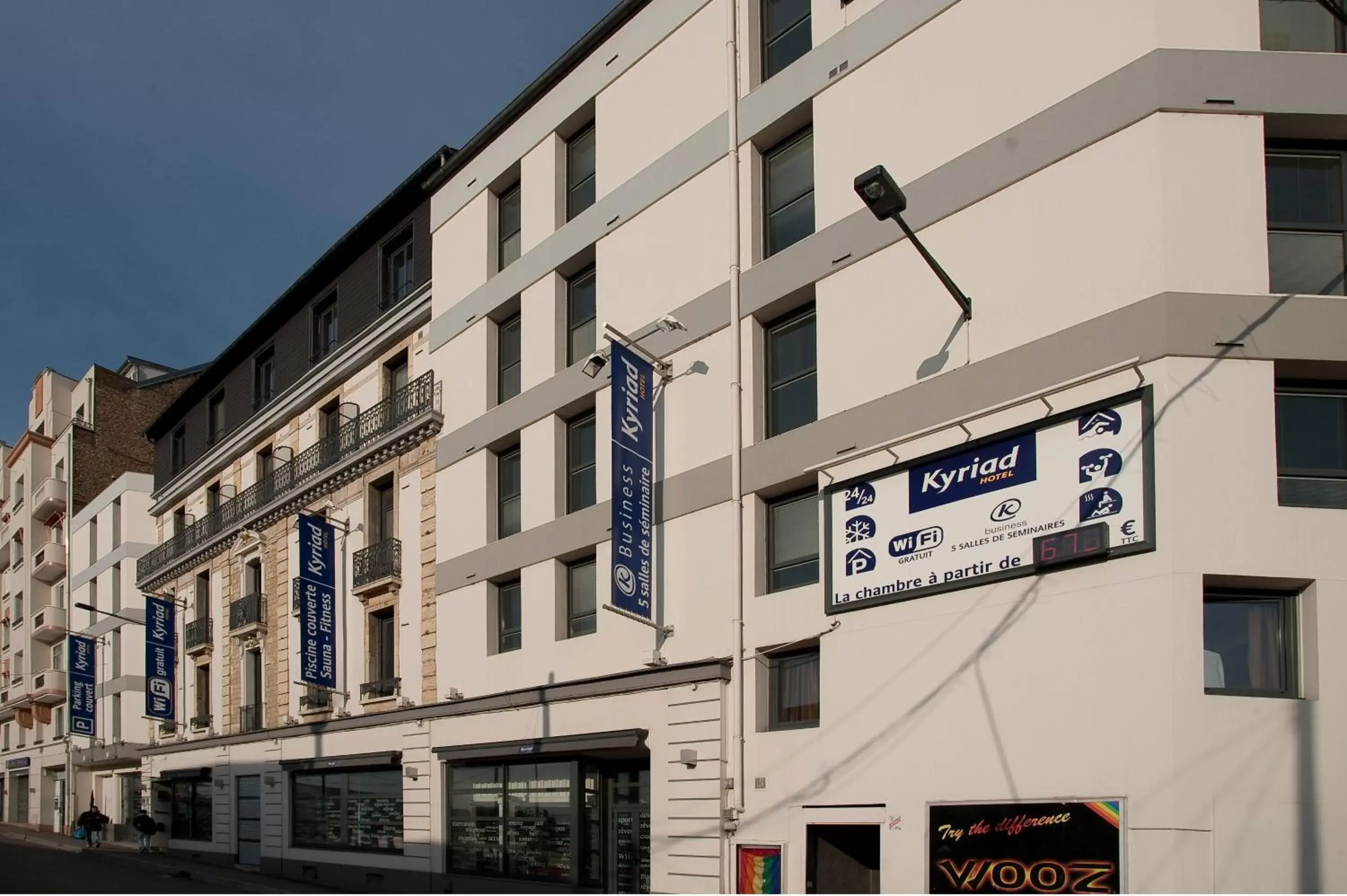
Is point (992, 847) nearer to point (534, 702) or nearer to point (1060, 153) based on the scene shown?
point (1060, 153)

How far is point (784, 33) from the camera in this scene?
19.7 m

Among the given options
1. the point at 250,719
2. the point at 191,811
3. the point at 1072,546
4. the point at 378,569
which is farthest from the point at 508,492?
the point at 191,811

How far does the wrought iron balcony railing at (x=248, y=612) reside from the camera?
1328 inches

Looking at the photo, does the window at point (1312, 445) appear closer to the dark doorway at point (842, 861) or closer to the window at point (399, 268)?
the dark doorway at point (842, 861)

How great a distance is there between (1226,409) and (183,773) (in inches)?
1240

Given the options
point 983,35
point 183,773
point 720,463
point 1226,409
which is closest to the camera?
point 1226,409

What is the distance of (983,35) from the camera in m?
16.2

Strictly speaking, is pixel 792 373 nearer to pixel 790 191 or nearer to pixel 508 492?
pixel 790 191

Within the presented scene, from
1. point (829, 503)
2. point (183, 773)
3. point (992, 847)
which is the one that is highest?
point (829, 503)

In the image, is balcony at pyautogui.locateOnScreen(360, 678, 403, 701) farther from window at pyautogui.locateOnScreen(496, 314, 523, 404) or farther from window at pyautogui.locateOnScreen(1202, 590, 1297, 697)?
window at pyautogui.locateOnScreen(1202, 590, 1297, 697)

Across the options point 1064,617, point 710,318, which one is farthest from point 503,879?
point 1064,617

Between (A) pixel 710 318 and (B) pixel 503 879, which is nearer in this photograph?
(A) pixel 710 318

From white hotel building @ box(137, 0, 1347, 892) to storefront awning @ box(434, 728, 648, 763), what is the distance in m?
0.09

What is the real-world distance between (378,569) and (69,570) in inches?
1225
